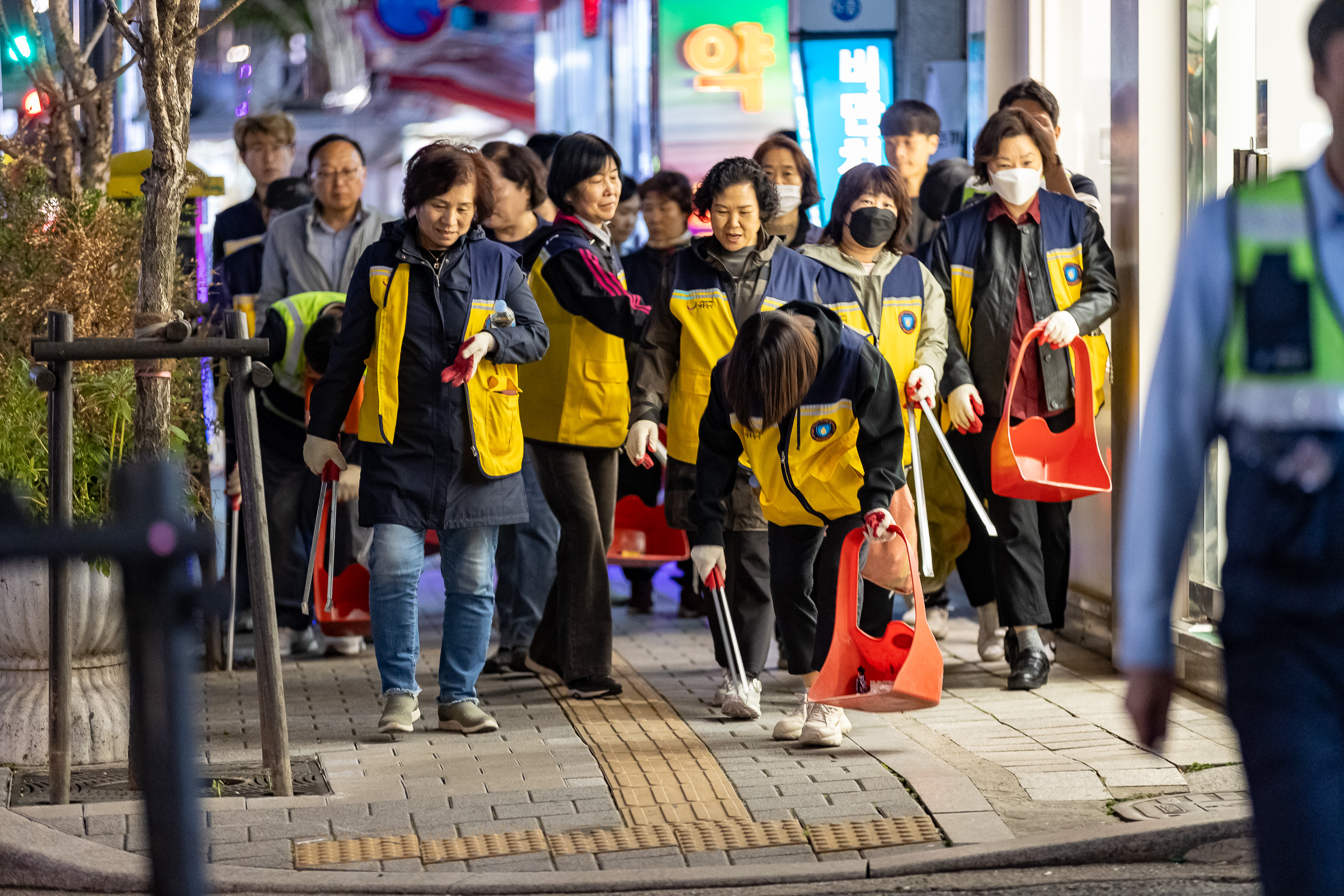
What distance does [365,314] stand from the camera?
5961mm

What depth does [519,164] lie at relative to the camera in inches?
288

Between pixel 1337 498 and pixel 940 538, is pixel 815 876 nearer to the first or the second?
pixel 1337 498

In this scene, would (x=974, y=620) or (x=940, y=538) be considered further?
(x=974, y=620)

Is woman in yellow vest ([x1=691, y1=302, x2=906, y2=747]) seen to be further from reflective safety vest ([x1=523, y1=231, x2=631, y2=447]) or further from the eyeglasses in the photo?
the eyeglasses

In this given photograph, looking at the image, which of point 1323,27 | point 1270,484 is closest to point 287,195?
point 1323,27

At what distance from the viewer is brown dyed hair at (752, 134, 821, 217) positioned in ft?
24.9

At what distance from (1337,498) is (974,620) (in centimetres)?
632

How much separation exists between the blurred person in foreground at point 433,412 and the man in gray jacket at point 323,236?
1734 mm

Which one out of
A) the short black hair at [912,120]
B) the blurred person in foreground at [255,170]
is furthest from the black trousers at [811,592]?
the blurred person in foreground at [255,170]

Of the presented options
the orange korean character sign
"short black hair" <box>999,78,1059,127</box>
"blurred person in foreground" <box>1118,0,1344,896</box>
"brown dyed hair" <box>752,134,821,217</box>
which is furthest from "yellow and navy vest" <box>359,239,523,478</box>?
the orange korean character sign

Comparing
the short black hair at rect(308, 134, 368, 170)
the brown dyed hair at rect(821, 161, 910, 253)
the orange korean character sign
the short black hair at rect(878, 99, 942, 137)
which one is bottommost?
the brown dyed hair at rect(821, 161, 910, 253)

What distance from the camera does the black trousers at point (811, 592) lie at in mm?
5715

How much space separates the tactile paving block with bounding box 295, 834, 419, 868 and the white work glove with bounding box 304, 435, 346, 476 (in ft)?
5.51

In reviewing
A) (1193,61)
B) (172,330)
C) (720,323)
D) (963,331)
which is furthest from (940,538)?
(172,330)
